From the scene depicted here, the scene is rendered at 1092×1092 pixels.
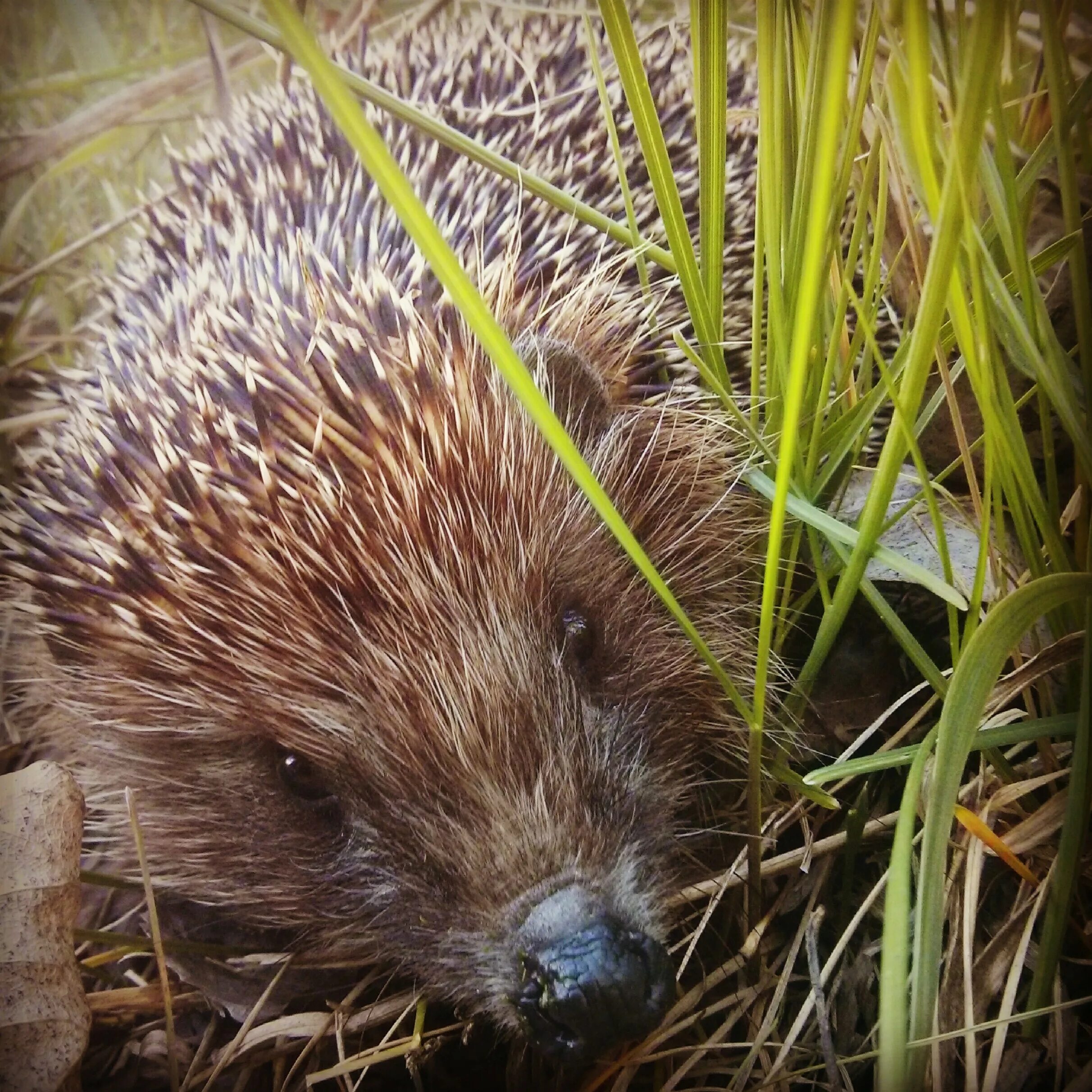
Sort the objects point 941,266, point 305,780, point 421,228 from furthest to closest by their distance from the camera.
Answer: point 305,780, point 941,266, point 421,228

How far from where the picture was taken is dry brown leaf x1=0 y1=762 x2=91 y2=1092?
1146 mm

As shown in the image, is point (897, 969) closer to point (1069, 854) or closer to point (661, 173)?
point (1069, 854)

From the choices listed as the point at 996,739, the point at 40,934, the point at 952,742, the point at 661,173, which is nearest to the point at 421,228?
the point at 661,173

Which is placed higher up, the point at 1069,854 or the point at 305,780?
the point at 305,780

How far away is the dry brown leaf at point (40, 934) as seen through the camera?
1.15m

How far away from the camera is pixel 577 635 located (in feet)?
4.07

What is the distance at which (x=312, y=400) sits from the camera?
1187mm

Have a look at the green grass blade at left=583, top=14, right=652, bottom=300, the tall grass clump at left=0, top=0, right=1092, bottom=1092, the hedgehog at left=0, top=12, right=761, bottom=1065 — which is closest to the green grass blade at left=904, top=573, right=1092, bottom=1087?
the tall grass clump at left=0, top=0, right=1092, bottom=1092

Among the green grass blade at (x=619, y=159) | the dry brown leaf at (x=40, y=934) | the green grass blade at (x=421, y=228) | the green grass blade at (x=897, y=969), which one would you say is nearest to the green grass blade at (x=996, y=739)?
the green grass blade at (x=897, y=969)

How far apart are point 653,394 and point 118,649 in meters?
0.77

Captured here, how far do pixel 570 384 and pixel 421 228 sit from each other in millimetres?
551

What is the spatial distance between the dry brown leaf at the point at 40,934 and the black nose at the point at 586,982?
0.54 m

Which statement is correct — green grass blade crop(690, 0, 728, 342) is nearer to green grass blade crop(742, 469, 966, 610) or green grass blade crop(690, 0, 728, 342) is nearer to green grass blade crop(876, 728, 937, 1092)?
green grass blade crop(742, 469, 966, 610)

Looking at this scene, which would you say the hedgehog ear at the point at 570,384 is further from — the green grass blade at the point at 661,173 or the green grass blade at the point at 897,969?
the green grass blade at the point at 897,969
